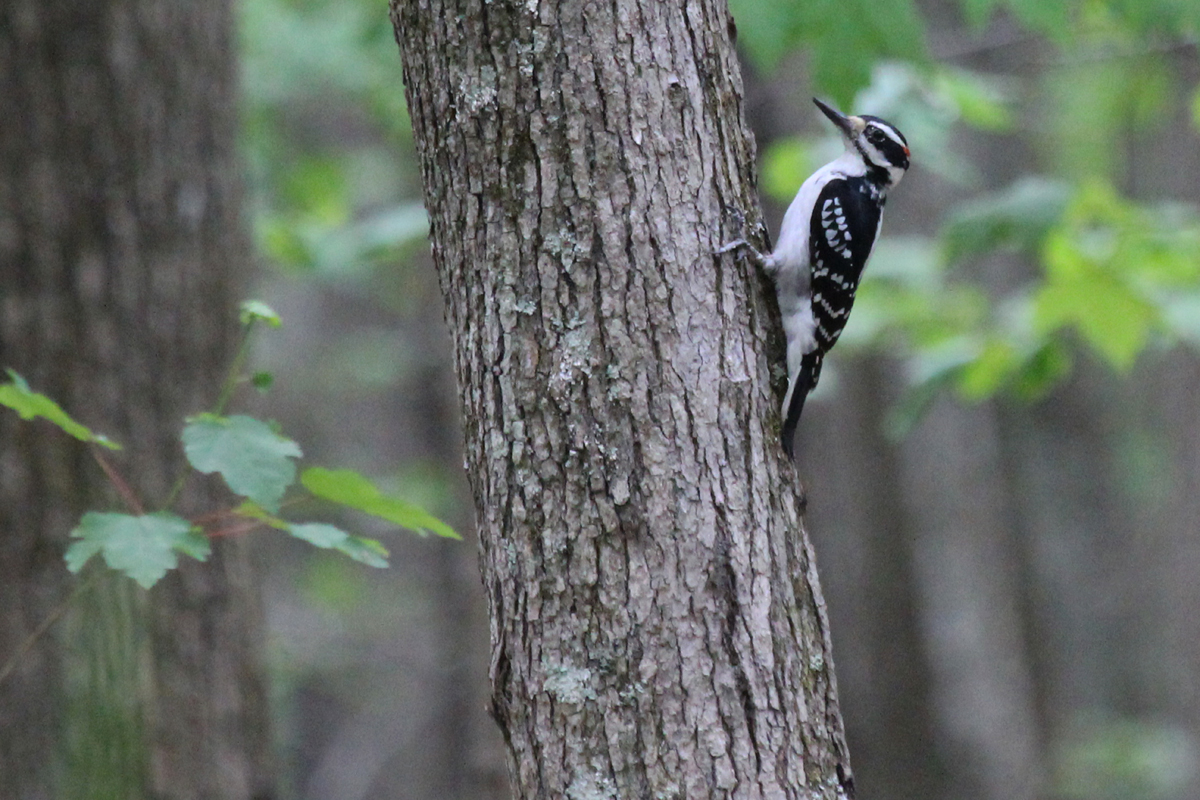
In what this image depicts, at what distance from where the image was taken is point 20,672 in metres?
3.46

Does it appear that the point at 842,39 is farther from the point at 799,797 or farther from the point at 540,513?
the point at 799,797

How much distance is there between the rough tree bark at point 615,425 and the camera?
2156 millimetres

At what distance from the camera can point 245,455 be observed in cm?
244

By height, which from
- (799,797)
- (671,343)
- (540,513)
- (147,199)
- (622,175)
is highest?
(147,199)

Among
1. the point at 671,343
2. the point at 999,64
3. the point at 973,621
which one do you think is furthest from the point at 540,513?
the point at 999,64

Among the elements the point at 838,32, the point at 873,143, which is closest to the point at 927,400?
the point at 873,143

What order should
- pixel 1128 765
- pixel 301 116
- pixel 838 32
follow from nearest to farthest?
pixel 838 32, pixel 301 116, pixel 1128 765

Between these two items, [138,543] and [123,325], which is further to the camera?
[123,325]

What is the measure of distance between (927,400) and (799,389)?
5.37ft

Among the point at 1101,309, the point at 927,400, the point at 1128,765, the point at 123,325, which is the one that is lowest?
the point at 1128,765

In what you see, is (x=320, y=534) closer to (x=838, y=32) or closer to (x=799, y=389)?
(x=799, y=389)

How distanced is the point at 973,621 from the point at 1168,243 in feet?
13.4

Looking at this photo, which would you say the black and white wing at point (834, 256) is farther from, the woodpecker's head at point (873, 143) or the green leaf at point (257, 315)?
the green leaf at point (257, 315)

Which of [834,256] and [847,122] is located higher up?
[847,122]
